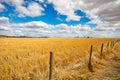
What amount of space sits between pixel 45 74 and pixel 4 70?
1983mm

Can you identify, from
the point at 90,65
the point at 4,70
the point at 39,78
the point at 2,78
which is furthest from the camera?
the point at 90,65

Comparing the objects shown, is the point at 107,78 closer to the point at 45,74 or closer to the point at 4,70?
the point at 45,74

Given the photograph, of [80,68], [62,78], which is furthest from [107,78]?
[62,78]

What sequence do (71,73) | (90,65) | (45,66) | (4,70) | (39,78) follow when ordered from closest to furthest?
(39,78)
(4,70)
(71,73)
(45,66)
(90,65)

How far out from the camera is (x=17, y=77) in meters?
6.50

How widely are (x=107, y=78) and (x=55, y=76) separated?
9.27 ft

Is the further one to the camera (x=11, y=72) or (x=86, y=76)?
(x=86, y=76)

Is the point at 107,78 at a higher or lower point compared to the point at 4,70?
lower

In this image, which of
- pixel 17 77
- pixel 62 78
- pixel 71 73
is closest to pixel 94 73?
pixel 71 73

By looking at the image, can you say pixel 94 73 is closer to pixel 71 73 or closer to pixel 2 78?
pixel 71 73

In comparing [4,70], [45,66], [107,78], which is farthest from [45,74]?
[107,78]

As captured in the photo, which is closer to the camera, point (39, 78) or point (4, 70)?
point (39, 78)

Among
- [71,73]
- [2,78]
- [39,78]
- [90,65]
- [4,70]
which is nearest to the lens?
[2,78]

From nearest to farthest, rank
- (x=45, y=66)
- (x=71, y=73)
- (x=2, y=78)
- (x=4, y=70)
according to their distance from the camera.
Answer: (x=2, y=78) < (x=4, y=70) < (x=71, y=73) < (x=45, y=66)
